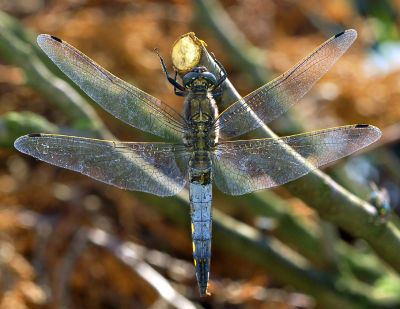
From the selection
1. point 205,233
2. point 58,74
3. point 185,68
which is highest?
point 58,74

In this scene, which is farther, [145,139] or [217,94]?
[145,139]

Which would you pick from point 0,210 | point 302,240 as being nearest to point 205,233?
point 302,240

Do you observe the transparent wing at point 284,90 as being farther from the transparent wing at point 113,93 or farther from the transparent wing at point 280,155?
the transparent wing at point 113,93

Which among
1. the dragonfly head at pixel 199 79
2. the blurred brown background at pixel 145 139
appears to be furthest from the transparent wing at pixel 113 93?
the blurred brown background at pixel 145 139

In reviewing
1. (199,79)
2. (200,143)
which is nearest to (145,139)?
(200,143)

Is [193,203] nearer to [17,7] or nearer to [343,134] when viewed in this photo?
[343,134]

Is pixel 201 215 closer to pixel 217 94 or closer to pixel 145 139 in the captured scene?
pixel 217 94

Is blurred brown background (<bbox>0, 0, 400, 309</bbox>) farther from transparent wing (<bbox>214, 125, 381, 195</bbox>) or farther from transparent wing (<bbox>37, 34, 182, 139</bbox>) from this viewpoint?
transparent wing (<bbox>214, 125, 381, 195</bbox>)
